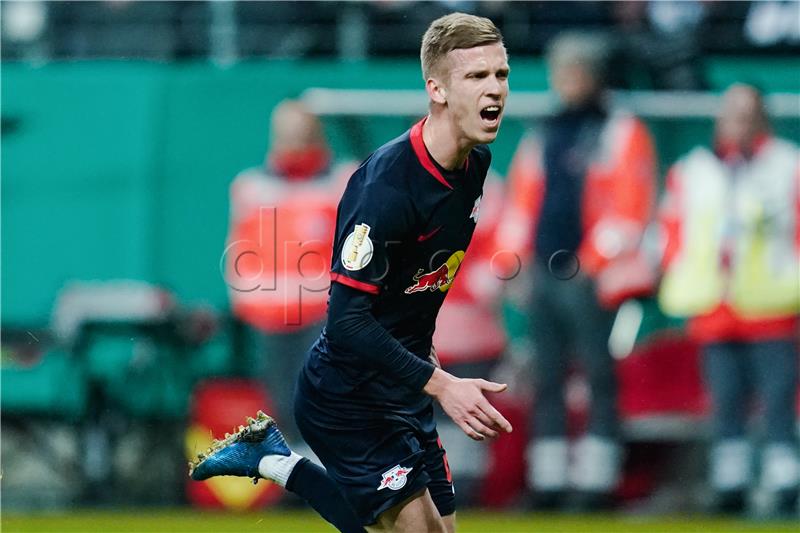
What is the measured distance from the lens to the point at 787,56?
908cm

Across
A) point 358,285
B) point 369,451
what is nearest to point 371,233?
point 358,285

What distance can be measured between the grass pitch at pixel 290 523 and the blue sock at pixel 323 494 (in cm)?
264

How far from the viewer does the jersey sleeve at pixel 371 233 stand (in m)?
4.46

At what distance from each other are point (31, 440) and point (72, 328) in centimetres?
75

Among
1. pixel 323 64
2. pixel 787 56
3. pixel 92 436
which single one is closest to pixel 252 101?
pixel 323 64

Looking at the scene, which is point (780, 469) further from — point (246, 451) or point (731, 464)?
point (246, 451)

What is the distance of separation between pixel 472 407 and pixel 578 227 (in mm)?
4718

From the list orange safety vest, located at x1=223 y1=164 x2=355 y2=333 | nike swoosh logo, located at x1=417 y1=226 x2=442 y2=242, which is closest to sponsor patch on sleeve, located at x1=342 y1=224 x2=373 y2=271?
nike swoosh logo, located at x1=417 y1=226 x2=442 y2=242

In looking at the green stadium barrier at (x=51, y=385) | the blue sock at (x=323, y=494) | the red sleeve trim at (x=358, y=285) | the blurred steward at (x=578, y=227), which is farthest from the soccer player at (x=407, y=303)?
the green stadium barrier at (x=51, y=385)

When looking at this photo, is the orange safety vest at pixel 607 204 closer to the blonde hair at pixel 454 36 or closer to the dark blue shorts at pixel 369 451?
the dark blue shorts at pixel 369 451

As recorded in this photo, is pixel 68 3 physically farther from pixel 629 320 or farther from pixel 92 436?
pixel 629 320

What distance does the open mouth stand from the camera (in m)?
4.50

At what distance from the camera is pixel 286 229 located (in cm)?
900

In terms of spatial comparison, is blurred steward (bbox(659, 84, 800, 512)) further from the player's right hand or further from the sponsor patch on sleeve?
the sponsor patch on sleeve
